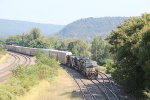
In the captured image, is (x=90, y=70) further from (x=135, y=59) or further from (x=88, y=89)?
(x=135, y=59)

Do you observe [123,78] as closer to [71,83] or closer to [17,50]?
[71,83]

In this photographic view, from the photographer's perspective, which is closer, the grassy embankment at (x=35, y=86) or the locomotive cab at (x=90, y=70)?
the grassy embankment at (x=35, y=86)

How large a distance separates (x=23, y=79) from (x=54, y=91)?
13.8 feet

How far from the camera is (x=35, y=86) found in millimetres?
43875

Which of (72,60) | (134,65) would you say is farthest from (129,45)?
(72,60)

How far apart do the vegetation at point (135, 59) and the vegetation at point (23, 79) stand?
10.3 meters

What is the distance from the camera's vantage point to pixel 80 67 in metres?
63.4

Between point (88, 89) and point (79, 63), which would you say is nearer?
point (88, 89)

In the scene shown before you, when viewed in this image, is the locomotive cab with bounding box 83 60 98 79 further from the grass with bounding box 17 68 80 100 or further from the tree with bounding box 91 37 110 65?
the tree with bounding box 91 37 110 65

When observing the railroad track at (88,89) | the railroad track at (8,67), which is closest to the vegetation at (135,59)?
the railroad track at (88,89)

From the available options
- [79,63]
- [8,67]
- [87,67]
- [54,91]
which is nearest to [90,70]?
[87,67]

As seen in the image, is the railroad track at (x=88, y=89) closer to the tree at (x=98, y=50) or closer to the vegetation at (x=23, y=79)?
the vegetation at (x=23, y=79)

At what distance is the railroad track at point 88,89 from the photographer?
39.2 m

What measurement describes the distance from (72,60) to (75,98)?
34.9 metres
